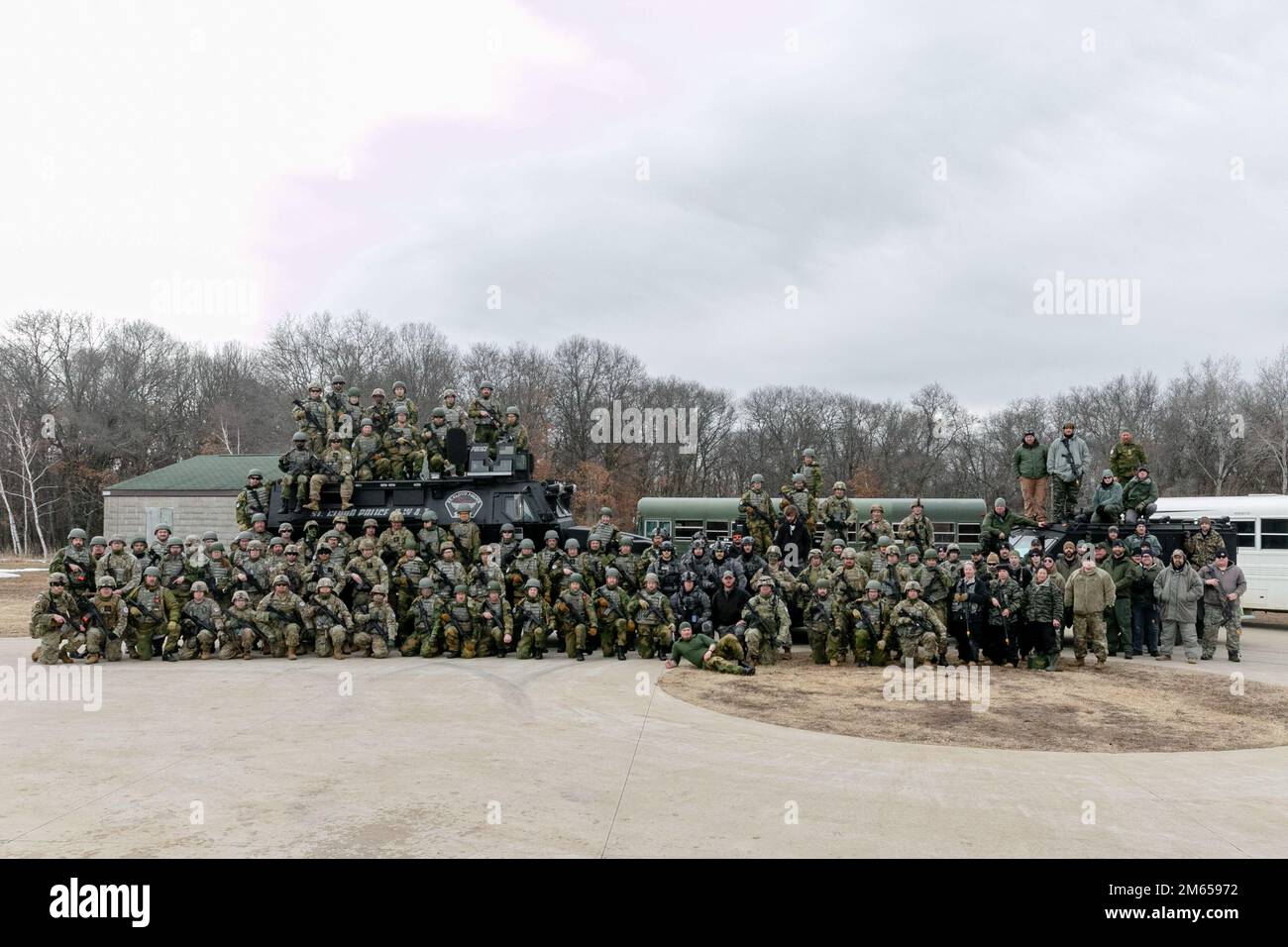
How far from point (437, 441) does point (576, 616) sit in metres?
5.09

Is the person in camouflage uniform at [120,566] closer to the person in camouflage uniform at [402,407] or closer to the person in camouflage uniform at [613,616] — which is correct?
the person in camouflage uniform at [402,407]

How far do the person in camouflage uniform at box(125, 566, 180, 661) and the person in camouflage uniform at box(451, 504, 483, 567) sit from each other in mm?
3834

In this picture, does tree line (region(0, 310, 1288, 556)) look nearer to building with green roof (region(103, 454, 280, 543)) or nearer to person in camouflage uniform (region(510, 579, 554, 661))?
building with green roof (region(103, 454, 280, 543))

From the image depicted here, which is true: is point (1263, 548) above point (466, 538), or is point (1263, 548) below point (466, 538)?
below

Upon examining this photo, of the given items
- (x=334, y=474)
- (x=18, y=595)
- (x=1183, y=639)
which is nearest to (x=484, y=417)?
(x=334, y=474)

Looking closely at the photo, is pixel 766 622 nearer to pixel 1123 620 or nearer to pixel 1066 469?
pixel 1123 620

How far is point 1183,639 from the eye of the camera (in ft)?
40.3

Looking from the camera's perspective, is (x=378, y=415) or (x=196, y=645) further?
(x=378, y=415)

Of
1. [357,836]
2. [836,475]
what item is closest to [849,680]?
[357,836]

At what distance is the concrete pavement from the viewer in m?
4.94

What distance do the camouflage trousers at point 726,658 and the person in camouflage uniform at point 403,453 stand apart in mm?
6436

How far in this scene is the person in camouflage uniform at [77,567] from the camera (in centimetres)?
1205

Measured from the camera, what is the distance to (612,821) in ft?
17.4

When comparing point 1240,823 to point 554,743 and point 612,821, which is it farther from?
point 554,743
